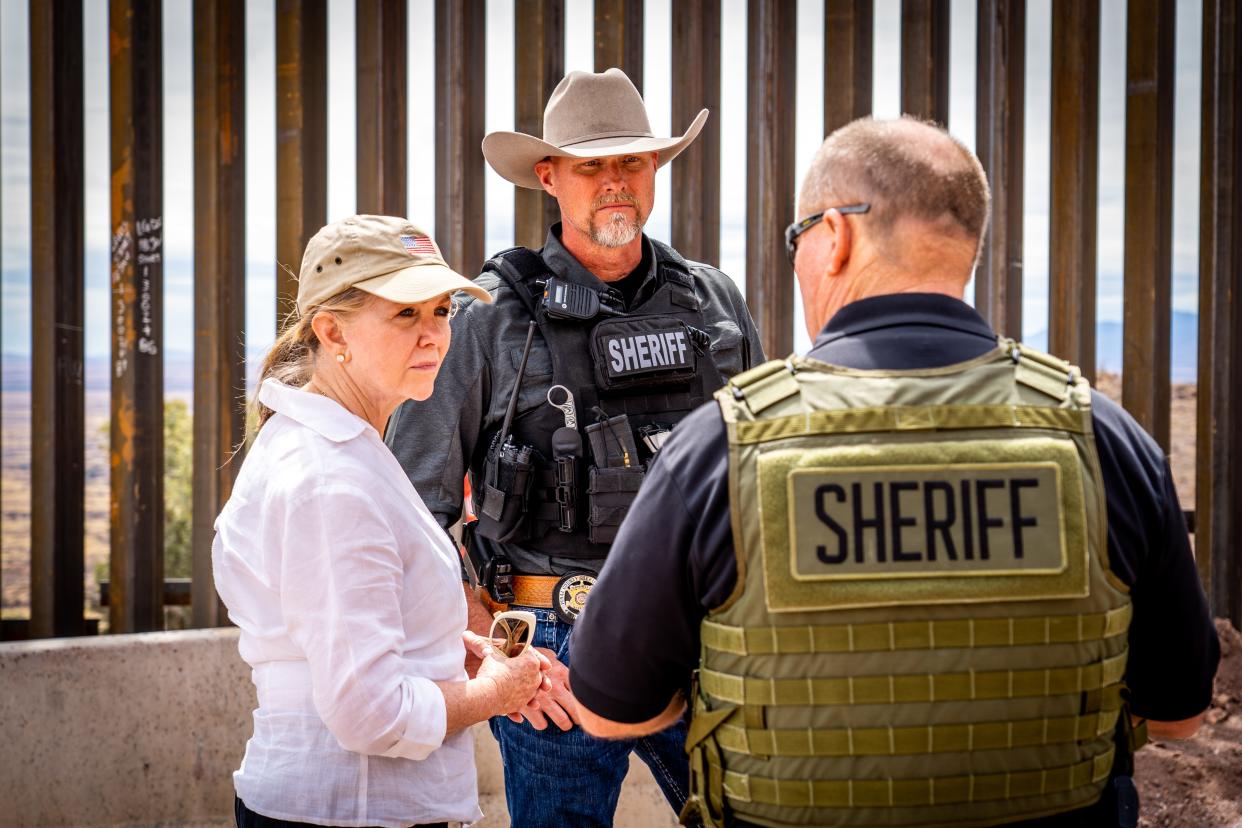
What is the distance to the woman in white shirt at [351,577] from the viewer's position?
5.05 ft

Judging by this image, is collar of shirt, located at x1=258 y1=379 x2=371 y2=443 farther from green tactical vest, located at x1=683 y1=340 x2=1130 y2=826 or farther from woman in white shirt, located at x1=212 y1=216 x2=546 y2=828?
green tactical vest, located at x1=683 y1=340 x2=1130 y2=826

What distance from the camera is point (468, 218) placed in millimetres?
3918

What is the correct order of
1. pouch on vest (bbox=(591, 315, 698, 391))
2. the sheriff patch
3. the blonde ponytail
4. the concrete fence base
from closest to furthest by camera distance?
the sheriff patch
the blonde ponytail
pouch on vest (bbox=(591, 315, 698, 391))
the concrete fence base

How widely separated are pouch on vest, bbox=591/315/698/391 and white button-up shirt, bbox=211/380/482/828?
2.69ft

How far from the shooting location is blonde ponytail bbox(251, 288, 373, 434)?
1.75 metres

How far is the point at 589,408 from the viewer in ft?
8.08

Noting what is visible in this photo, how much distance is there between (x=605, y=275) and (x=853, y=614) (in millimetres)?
1493

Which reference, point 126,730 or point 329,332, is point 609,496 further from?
point 126,730

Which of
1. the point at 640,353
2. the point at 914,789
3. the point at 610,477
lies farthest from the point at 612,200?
the point at 914,789

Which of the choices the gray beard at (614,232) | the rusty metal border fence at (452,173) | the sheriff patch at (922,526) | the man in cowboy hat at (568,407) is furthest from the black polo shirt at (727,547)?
the rusty metal border fence at (452,173)

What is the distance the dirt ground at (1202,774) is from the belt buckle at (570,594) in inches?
91.4

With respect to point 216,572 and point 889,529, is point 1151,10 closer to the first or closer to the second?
point 889,529

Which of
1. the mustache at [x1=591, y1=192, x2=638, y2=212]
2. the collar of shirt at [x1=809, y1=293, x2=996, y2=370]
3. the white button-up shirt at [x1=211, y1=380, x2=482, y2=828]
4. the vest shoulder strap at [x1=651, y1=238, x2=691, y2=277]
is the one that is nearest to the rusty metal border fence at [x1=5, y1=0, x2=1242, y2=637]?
the vest shoulder strap at [x1=651, y1=238, x2=691, y2=277]

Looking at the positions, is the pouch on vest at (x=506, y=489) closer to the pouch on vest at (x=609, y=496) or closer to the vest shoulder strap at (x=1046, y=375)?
the pouch on vest at (x=609, y=496)
